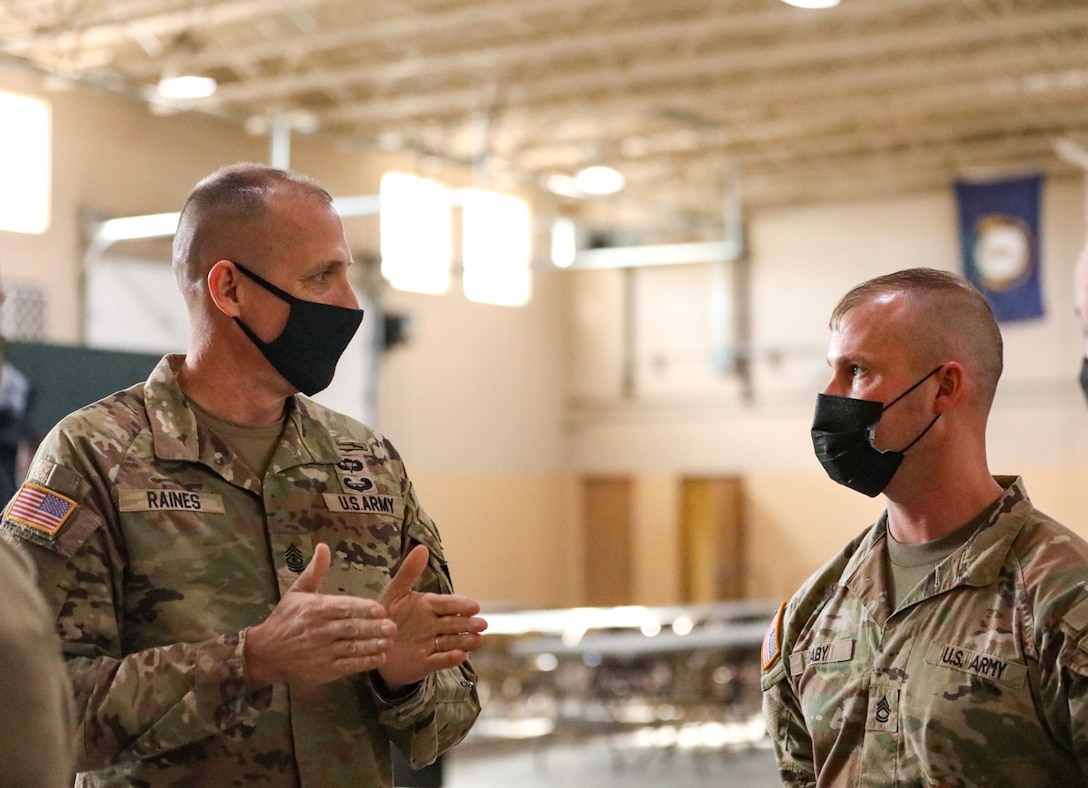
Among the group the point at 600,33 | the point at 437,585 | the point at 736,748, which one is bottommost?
the point at 736,748

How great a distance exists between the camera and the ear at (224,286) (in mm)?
2658

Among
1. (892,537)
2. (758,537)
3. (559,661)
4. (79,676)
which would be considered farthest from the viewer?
(758,537)

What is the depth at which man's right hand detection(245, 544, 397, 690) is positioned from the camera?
2.26 metres

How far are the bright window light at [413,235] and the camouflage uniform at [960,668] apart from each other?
12787 millimetres

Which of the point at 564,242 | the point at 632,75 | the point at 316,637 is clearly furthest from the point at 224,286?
the point at 564,242

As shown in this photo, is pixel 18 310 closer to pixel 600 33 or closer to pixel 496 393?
pixel 600 33

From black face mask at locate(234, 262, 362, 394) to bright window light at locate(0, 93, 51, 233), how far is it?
971cm

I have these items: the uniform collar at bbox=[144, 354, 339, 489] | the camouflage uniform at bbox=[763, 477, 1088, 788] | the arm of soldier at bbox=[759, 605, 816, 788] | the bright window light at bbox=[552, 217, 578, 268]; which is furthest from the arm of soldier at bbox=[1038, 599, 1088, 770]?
the bright window light at bbox=[552, 217, 578, 268]

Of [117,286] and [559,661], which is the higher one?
[117,286]

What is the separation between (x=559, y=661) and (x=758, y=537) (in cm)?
524

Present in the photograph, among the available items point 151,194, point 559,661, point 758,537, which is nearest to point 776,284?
point 758,537

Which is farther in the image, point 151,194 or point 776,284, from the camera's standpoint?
point 776,284

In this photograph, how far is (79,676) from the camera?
231 centimetres

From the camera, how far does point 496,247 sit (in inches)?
658
